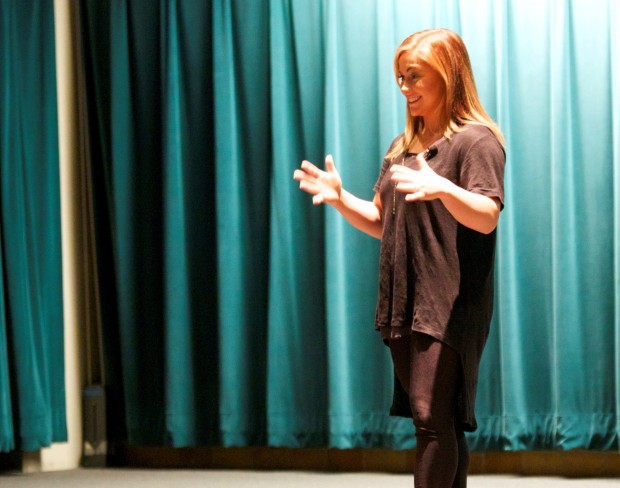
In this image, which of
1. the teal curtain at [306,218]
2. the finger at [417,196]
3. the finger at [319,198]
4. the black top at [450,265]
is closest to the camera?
the finger at [417,196]

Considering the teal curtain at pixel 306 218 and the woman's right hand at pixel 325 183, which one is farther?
the teal curtain at pixel 306 218

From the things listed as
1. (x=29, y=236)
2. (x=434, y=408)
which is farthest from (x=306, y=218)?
(x=434, y=408)

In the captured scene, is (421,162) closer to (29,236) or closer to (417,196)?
(417,196)

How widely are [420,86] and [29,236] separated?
187 cm

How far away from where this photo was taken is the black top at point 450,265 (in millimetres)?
1663

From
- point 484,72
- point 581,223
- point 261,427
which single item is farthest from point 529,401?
point 484,72

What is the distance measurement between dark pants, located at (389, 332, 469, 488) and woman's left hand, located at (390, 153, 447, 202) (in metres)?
0.31

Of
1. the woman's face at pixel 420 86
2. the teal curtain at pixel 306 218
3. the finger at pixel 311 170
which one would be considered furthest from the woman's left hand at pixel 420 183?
the teal curtain at pixel 306 218

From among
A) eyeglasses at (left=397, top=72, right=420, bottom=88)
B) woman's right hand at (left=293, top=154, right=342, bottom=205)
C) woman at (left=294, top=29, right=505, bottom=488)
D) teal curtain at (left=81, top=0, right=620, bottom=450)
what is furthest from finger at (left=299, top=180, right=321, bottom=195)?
teal curtain at (left=81, top=0, right=620, bottom=450)

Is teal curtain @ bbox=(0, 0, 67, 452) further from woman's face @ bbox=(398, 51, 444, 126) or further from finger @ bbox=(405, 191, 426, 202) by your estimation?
finger @ bbox=(405, 191, 426, 202)

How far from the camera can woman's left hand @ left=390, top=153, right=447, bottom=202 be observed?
1538 millimetres

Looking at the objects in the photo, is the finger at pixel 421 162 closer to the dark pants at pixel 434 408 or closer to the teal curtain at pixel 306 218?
the dark pants at pixel 434 408

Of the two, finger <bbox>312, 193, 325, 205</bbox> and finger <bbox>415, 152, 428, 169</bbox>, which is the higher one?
finger <bbox>415, 152, 428, 169</bbox>

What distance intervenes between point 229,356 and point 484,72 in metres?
1.38
